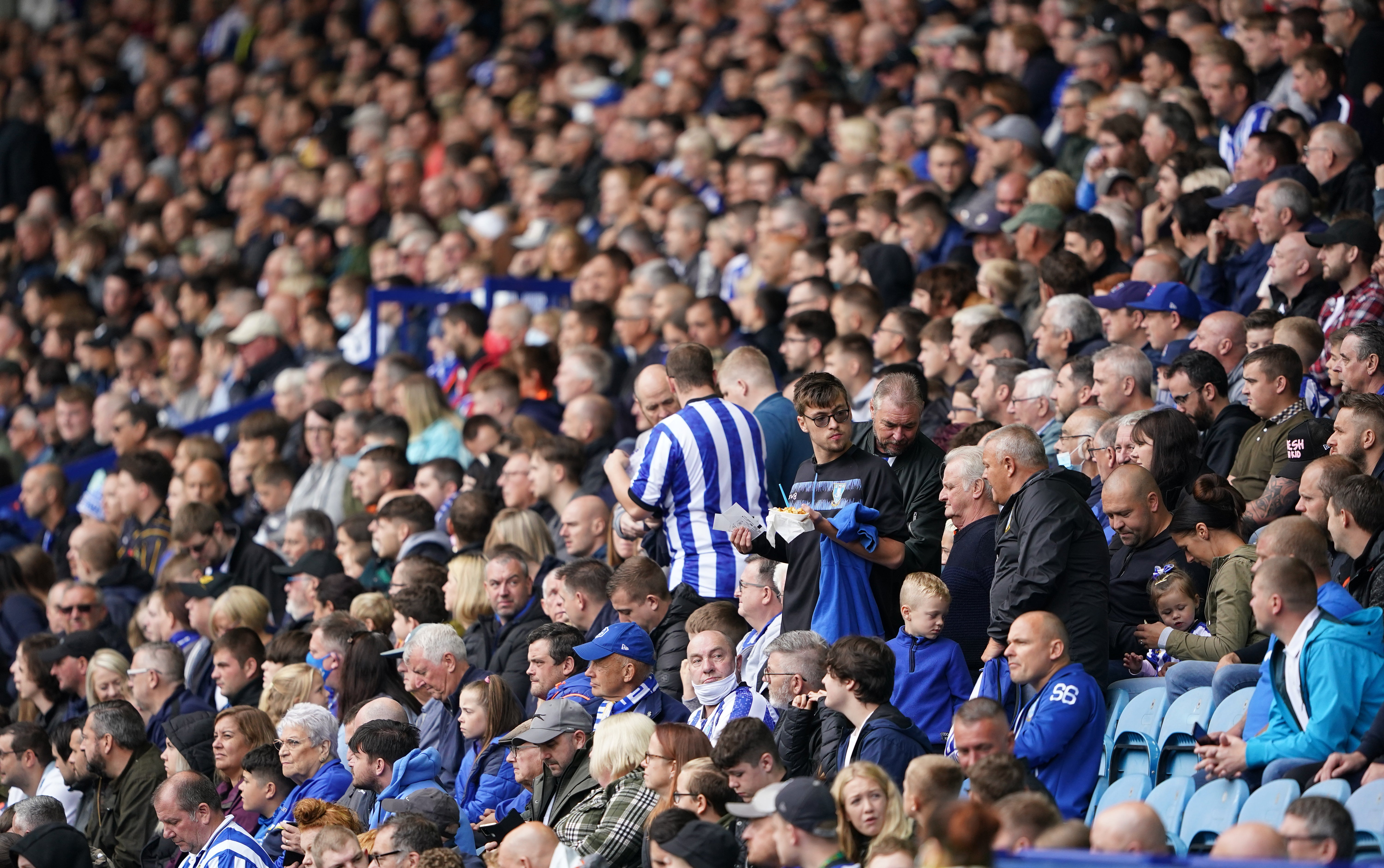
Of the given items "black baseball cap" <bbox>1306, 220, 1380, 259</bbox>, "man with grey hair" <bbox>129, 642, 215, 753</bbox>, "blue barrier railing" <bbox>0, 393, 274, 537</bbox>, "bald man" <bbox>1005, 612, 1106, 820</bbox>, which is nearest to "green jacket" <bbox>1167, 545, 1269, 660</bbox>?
"bald man" <bbox>1005, 612, 1106, 820</bbox>

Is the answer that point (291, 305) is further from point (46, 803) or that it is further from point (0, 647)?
point (46, 803)

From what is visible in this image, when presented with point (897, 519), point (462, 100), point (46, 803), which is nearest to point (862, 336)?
point (897, 519)

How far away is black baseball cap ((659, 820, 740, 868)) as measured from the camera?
5520 millimetres

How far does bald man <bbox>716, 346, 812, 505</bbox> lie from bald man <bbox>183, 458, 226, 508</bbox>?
4349mm

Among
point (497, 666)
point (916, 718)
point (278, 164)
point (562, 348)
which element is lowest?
point (278, 164)

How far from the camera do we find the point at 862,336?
9273 mm

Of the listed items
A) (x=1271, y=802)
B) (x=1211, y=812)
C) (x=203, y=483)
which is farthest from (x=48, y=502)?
(x=1271, y=802)

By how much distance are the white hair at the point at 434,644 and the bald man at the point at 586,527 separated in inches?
37.0

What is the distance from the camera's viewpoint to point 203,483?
11.2 m

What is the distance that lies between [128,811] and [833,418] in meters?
4.06

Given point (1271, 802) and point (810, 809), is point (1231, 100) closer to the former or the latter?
point (1271, 802)

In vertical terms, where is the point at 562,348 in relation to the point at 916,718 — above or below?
below

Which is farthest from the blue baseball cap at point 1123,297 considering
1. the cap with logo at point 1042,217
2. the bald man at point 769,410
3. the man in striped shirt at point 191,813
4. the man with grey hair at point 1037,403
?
the man in striped shirt at point 191,813

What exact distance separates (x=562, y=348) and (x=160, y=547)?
9.56 ft
